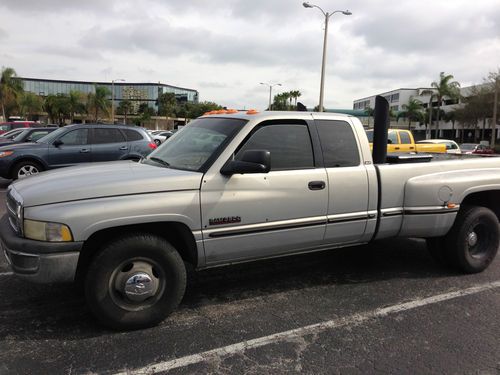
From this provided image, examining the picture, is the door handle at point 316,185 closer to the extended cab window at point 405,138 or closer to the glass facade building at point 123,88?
the extended cab window at point 405,138

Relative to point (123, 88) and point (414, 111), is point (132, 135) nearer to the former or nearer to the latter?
point (414, 111)

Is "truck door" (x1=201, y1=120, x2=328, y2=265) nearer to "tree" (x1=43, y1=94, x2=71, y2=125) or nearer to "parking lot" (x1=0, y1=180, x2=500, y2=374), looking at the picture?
"parking lot" (x1=0, y1=180, x2=500, y2=374)

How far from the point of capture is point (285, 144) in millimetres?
4098

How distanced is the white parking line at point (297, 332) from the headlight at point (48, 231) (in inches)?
40.4

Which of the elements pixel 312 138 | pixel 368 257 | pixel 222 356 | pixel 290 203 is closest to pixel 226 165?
pixel 290 203

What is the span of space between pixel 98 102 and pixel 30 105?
437 inches

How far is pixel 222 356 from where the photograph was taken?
10.4 feet

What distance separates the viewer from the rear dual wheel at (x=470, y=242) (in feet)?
15.9

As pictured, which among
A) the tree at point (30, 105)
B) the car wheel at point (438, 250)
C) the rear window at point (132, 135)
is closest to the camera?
the car wheel at point (438, 250)

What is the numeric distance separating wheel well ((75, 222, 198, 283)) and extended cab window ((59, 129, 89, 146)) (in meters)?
7.74

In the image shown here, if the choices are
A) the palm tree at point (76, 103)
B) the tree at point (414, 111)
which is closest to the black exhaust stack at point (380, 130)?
the palm tree at point (76, 103)

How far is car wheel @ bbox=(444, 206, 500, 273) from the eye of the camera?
4844 millimetres

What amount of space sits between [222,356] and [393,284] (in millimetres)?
2289

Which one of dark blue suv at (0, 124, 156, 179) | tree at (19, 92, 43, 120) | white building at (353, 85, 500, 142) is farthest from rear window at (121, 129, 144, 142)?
tree at (19, 92, 43, 120)
